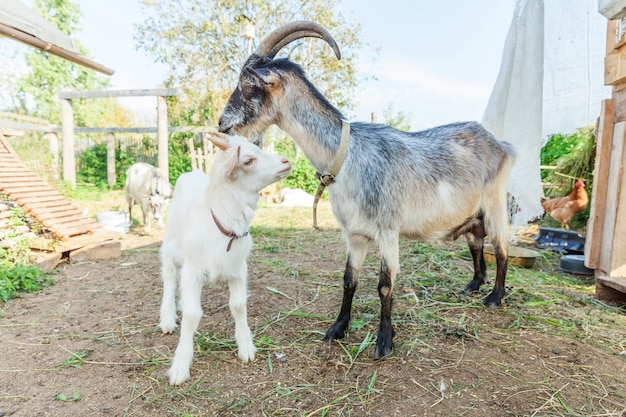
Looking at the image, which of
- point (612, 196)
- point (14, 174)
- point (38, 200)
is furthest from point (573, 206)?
point (14, 174)

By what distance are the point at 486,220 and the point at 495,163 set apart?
505mm

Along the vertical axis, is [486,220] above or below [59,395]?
above

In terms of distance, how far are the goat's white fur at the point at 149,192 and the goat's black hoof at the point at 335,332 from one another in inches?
215

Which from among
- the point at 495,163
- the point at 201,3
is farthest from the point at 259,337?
the point at 201,3

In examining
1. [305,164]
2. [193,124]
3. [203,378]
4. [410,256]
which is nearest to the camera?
[203,378]

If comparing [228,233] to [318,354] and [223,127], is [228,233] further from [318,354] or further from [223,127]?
[318,354]

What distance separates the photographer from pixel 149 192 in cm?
741

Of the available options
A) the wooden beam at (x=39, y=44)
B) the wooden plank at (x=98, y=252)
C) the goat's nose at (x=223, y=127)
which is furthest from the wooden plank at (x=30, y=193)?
the goat's nose at (x=223, y=127)

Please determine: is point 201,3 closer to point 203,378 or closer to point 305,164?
point 305,164

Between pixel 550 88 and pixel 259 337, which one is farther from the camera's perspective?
pixel 550 88

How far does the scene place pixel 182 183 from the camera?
2861mm

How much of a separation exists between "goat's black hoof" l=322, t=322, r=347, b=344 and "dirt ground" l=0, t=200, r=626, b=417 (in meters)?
0.05

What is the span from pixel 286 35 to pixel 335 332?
6.96 feet

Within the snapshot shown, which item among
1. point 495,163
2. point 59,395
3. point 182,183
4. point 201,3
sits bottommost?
point 59,395
